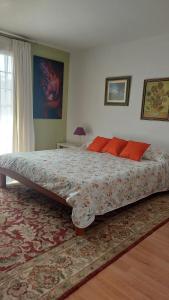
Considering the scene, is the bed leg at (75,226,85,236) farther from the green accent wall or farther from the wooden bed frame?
the green accent wall

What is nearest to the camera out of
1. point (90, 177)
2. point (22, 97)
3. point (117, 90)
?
point (90, 177)

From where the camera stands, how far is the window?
393cm

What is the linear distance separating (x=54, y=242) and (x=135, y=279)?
0.82 meters

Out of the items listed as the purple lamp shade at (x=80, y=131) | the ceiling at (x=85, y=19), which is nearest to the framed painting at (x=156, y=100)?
the ceiling at (x=85, y=19)

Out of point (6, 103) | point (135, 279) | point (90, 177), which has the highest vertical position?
point (6, 103)

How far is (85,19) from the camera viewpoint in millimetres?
3098

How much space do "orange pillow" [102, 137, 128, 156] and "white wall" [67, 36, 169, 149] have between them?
1.06ft

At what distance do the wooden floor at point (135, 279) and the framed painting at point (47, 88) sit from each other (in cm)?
332

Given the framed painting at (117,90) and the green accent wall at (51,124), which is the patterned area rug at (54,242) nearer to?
the green accent wall at (51,124)

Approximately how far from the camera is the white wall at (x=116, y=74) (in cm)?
380

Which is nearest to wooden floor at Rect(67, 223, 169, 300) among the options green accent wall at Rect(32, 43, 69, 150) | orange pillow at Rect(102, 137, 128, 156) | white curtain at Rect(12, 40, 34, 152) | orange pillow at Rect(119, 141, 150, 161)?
orange pillow at Rect(119, 141, 150, 161)

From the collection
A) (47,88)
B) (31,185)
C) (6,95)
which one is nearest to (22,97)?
(6,95)

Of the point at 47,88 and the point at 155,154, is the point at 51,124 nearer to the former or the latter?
the point at 47,88

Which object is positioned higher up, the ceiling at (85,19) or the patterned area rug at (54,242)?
the ceiling at (85,19)
